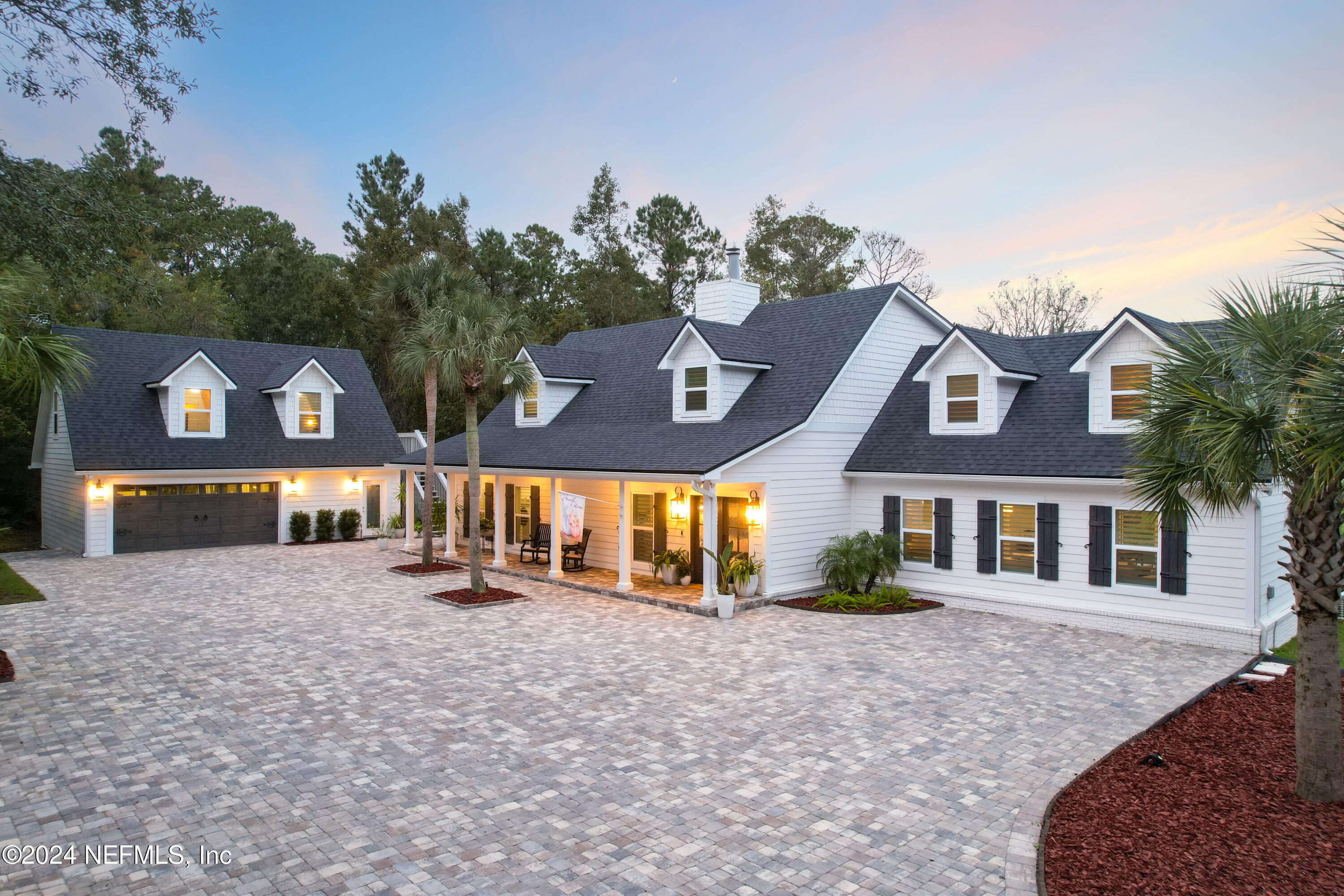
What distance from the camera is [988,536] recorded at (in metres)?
14.9

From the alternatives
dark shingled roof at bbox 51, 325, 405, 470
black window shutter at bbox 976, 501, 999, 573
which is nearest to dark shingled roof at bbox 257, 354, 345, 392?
dark shingled roof at bbox 51, 325, 405, 470

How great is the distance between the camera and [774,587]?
51.3 feet

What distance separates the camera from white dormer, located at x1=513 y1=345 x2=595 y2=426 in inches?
863

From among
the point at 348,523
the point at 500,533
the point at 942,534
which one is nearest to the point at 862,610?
the point at 942,534

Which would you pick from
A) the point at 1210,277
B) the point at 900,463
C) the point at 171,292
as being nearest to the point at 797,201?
the point at 900,463

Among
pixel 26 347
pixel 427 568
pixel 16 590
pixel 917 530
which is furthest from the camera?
pixel 427 568

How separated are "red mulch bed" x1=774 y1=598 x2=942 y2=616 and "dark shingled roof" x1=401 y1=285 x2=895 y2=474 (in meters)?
3.42

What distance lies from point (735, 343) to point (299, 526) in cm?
1594

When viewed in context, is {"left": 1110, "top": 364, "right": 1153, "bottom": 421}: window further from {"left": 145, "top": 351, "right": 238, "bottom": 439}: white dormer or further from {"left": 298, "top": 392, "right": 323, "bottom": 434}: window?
{"left": 145, "top": 351, "right": 238, "bottom": 439}: white dormer

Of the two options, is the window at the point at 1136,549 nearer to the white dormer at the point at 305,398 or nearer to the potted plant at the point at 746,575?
the potted plant at the point at 746,575

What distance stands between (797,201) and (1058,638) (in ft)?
112

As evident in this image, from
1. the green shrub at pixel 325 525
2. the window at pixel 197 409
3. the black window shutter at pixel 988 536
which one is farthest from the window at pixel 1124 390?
the window at pixel 197 409

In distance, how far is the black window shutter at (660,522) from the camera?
18.0 meters

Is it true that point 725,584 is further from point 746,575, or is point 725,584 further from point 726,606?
point 726,606
